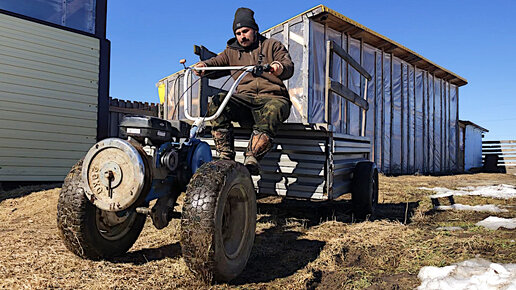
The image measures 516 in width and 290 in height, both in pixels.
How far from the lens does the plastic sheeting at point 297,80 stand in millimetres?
10328

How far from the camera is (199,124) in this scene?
309cm

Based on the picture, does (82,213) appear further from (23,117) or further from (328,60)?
(23,117)

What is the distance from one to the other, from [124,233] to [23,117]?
6.78m

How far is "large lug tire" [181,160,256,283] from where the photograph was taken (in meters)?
2.18

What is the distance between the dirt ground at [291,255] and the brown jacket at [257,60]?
143 cm

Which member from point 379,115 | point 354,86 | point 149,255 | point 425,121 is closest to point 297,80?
point 354,86

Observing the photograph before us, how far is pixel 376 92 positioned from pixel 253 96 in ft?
36.8

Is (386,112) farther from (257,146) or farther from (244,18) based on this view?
(257,146)

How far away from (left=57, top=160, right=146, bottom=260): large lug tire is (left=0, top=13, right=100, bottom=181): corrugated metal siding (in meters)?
6.62

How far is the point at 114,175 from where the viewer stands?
242 centimetres

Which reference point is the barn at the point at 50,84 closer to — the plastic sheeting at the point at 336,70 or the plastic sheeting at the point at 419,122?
the plastic sheeting at the point at 336,70

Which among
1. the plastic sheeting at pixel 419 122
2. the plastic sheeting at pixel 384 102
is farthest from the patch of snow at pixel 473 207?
the plastic sheeting at pixel 419 122

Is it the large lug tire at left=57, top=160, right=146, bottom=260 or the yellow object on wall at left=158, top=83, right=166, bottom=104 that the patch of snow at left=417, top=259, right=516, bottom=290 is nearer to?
the large lug tire at left=57, top=160, right=146, bottom=260

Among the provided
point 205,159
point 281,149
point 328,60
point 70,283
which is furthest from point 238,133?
point 70,283
